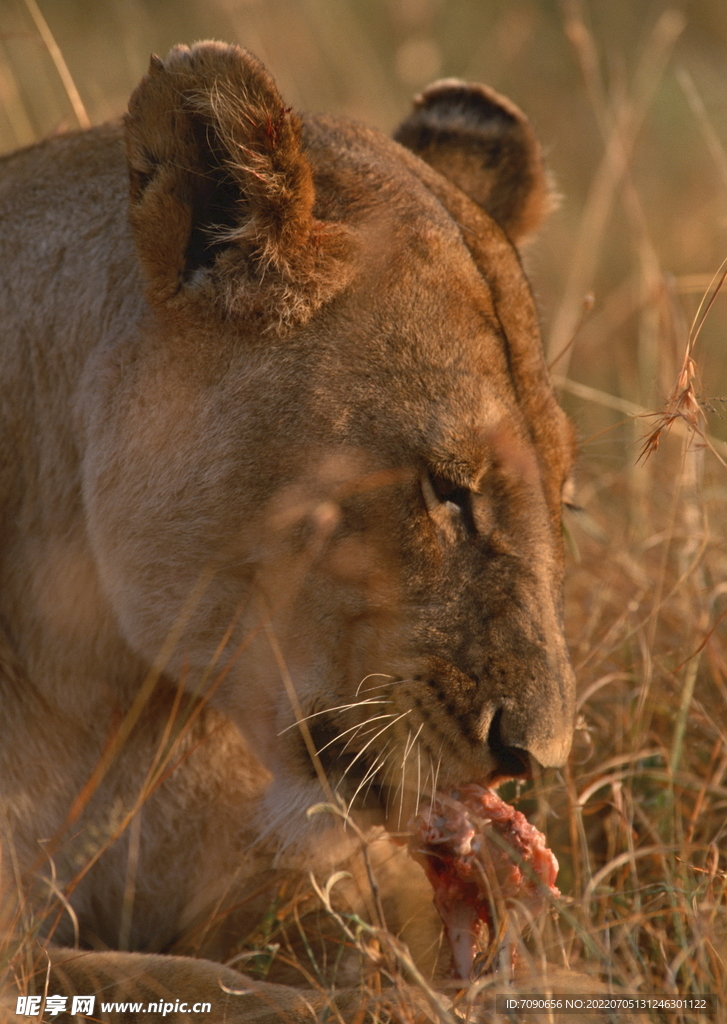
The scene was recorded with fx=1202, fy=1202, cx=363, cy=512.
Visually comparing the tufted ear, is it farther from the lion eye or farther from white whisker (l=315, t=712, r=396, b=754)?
white whisker (l=315, t=712, r=396, b=754)

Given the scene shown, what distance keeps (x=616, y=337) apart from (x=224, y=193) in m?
4.10

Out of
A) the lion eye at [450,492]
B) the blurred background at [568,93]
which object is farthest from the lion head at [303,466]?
the blurred background at [568,93]

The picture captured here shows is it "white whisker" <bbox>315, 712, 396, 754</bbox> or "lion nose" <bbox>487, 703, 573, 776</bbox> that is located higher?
"white whisker" <bbox>315, 712, 396, 754</bbox>

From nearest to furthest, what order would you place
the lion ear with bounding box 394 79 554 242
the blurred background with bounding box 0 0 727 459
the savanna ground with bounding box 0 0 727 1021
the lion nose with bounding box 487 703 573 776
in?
the lion nose with bounding box 487 703 573 776, the savanna ground with bounding box 0 0 727 1021, the lion ear with bounding box 394 79 554 242, the blurred background with bounding box 0 0 727 459

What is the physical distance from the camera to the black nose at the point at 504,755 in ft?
7.04

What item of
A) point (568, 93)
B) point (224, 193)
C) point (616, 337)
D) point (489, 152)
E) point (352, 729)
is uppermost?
point (224, 193)

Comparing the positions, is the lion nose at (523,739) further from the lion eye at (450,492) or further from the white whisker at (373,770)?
the lion eye at (450,492)

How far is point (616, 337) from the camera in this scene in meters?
6.05

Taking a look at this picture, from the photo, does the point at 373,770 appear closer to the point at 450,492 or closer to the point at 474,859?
the point at 474,859

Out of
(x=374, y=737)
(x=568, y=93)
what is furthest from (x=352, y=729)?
(x=568, y=93)

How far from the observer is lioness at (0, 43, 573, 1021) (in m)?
2.18

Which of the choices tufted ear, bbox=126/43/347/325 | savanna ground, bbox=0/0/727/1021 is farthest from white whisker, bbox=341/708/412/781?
tufted ear, bbox=126/43/347/325

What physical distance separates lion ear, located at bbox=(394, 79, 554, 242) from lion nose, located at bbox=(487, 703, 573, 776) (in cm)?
138

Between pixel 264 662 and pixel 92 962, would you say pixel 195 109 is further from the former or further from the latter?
pixel 92 962
